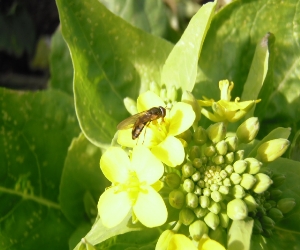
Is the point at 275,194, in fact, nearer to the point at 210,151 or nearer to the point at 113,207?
the point at 210,151

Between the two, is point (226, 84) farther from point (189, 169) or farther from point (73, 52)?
point (73, 52)

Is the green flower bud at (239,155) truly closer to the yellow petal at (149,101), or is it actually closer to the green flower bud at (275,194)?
the green flower bud at (275,194)

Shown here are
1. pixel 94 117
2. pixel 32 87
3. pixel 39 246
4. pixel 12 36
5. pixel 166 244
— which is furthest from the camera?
pixel 32 87

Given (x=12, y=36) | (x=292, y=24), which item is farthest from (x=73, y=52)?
(x=12, y=36)

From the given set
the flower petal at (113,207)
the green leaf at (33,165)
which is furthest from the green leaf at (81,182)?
the flower petal at (113,207)

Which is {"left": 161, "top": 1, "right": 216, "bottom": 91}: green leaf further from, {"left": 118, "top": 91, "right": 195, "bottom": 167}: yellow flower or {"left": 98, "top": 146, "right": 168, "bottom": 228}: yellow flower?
{"left": 98, "top": 146, "right": 168, "bottom": 228}: yellow flower

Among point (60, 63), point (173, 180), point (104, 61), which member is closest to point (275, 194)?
point (173, 180)

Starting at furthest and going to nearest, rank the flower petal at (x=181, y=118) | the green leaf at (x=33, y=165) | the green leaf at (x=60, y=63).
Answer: the green leaf at (x=60, y=63)
the green leaf at (x=33, y=165)
the flower petal at (x=181, y=118)

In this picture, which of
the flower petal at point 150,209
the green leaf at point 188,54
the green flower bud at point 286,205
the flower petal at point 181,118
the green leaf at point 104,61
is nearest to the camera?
the flower petal at point 150,209
